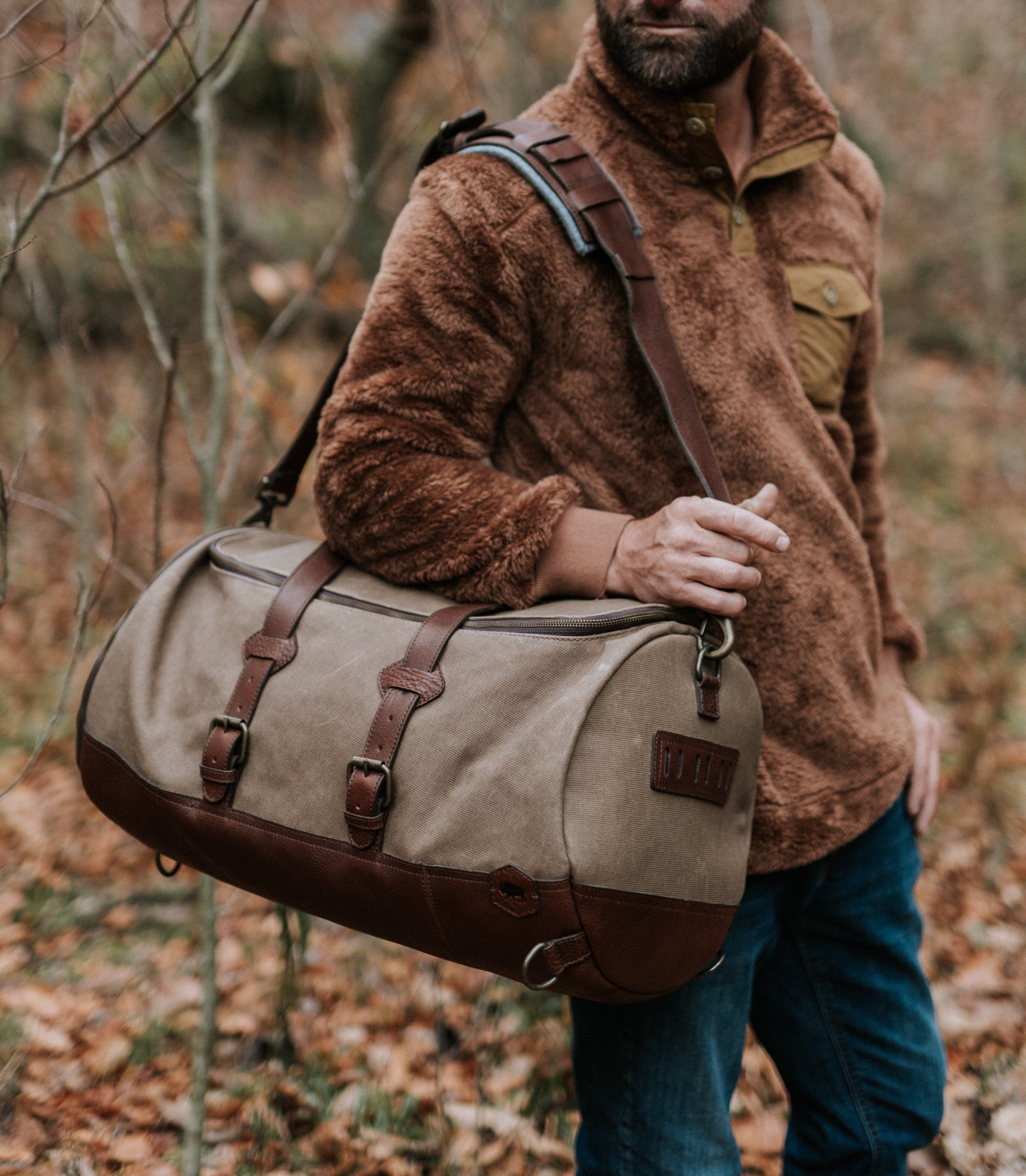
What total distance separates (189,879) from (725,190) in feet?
9.94

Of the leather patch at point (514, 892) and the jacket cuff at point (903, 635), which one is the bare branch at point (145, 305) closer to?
the leather patch at point (514, 892)

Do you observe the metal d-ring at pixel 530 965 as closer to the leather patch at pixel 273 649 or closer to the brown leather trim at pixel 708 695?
the brown leather trim at pixel 708 695

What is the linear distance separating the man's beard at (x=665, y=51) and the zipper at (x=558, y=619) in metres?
0.85

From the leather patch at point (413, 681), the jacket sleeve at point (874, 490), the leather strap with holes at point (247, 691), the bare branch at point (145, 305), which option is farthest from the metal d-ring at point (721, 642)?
the bare branch at point (145, 305)

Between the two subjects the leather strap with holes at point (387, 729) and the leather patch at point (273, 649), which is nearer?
the leather strap with holes at point (387, 729)

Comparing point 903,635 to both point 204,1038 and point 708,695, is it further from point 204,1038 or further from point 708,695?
point 204,1038

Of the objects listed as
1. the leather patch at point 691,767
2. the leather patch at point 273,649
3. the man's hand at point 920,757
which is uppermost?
the leather patch at point 273,649

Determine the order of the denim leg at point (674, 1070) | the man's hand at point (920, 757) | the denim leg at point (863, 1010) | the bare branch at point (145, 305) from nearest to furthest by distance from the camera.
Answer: the denim leg at point (674, 1070)
the denim leg at point (863, 1010)
the man's hand at point (920, 757)
the bare branch at point (145, 305)

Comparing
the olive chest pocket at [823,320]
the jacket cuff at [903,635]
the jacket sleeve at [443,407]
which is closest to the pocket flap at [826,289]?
the olive chest pocket at [823,320]

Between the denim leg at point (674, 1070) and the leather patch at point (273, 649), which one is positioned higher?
the leather patch at point (273, 649)

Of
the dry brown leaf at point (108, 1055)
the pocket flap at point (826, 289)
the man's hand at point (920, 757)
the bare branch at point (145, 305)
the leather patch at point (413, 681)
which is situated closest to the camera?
the leather patch at point (413, 681)

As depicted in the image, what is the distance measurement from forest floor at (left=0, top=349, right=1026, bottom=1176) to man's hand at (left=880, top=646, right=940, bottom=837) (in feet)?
3.93

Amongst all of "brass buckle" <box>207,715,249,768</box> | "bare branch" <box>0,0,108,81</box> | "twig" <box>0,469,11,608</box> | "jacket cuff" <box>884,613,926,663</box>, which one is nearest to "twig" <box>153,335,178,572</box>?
"twig" <box>0,469,11,608</box>

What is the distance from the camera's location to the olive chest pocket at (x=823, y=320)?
168 cm
